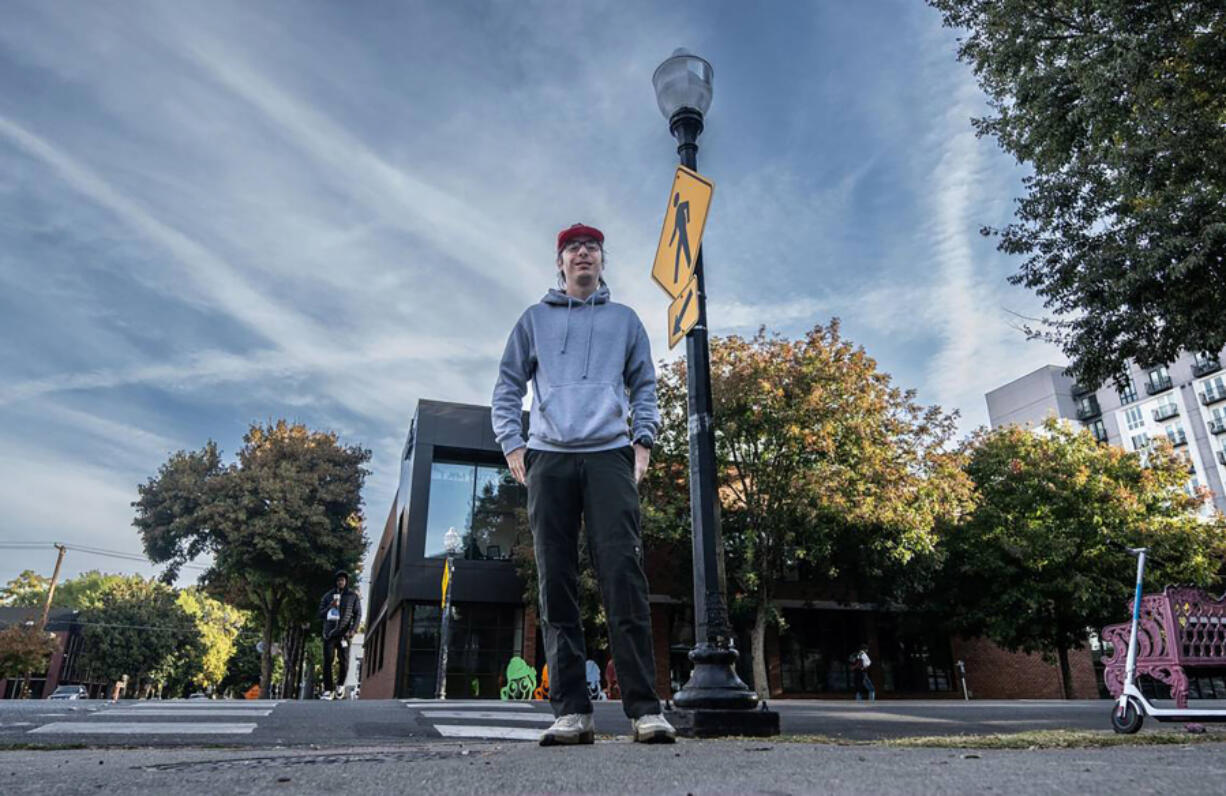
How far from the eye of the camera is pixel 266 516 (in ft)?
91.4

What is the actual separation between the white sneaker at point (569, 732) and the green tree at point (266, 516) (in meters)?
26.9

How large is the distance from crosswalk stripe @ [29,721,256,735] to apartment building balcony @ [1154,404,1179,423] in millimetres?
75872

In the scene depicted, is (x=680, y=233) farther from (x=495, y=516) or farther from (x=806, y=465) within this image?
(x=495, y=516)

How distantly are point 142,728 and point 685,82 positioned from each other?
217 inches

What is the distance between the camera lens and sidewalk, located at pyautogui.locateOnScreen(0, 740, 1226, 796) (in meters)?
1.71

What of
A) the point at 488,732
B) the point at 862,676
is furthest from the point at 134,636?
the point at 488,732

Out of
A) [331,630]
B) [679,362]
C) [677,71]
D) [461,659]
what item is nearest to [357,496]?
[461,659]

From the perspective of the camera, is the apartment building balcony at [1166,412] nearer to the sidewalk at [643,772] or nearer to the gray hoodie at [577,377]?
the sidewalk at [643,772]

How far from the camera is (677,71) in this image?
5.85 metres

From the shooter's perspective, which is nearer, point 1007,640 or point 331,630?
point 331,630

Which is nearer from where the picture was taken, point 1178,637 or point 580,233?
Answer: point 580,233

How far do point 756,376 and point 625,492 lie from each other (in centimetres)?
1977

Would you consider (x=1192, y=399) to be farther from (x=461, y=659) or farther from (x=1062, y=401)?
(x=461, y=659)

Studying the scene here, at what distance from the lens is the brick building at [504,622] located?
998 inches
